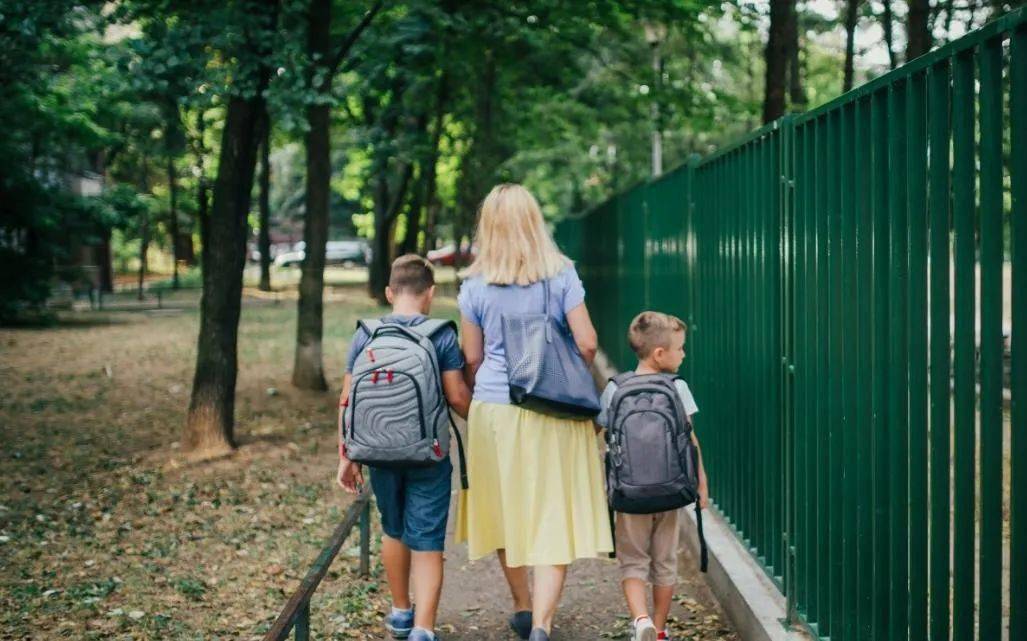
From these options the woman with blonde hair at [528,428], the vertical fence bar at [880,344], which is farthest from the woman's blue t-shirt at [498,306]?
the vertical fence bar at [880,344]

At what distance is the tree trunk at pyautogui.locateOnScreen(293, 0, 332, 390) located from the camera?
1382 cm

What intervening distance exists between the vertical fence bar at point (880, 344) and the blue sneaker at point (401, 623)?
2.13m

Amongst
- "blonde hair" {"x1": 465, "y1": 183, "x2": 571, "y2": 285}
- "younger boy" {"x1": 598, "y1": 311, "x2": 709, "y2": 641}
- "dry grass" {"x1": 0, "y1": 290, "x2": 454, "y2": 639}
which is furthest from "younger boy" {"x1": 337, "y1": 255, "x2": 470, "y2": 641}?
"dry grass" {"x1": 0, "y1": 290, "x2": 454, "y2": 639}

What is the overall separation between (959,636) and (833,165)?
1733 millimetres

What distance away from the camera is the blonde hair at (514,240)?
15.2 feet

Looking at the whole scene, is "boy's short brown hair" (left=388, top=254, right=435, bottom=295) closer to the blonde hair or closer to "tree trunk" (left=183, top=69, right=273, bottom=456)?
the blonde hair

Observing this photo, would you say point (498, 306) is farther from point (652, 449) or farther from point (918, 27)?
point (918, 27)

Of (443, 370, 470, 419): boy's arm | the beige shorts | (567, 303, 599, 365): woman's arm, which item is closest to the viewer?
(567, 303, 599, 365): woman's arm

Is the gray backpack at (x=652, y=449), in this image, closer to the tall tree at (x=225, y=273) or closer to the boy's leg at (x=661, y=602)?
the boy's leg at (x=661, y=602)

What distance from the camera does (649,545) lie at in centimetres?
494

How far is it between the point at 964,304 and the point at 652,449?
1.75m

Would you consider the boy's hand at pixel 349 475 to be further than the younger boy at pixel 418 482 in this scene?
Yes

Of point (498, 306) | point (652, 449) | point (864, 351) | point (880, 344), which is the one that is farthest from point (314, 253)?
point (880, 344)

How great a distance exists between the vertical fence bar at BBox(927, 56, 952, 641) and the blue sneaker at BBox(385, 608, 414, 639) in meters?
2.48
